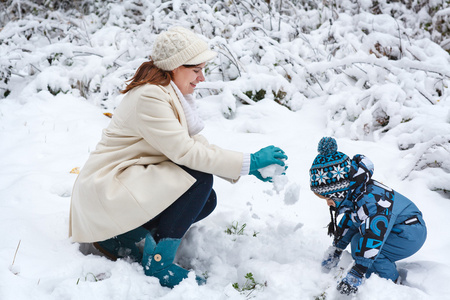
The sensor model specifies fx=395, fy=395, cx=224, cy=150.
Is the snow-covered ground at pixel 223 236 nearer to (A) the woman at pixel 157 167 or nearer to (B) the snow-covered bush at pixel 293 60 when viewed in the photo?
(A) the woman at pixel 157 167

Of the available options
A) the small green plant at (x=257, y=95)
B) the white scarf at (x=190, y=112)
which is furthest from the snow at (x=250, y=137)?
the white scarf at (x=190, y=112)

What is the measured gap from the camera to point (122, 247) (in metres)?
2.12

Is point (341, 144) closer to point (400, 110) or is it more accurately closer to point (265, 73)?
point (400, 110)

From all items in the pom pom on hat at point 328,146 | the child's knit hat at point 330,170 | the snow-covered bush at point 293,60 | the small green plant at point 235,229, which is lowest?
the snow-covered bush at point 293,60

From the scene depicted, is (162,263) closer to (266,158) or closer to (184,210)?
(184,210)

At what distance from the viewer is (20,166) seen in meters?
3.22

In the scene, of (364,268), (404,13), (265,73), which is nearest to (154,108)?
(364,268)

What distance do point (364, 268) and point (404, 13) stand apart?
6.33 metres

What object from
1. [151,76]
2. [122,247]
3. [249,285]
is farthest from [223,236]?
[151,76]

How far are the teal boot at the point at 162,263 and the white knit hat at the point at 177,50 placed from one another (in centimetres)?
86

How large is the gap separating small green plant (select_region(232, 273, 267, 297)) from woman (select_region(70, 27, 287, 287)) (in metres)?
0.26

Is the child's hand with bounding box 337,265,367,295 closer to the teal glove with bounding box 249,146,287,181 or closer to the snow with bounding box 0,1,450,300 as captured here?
the snow with bounding box 0,1,450,300

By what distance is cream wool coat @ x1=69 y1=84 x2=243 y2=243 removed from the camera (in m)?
1.85

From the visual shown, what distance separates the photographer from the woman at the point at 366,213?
6.00 feet
